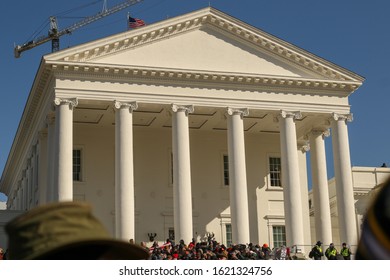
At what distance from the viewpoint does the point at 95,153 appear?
171ft

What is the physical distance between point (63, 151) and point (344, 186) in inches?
668

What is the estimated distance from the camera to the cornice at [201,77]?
4428cm

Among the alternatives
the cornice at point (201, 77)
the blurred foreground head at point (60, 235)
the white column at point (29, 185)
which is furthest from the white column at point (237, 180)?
the blurred foreground head at point (60, 235)

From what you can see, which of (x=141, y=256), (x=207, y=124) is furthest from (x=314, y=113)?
(x=141, y=256)

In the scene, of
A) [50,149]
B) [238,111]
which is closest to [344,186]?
[238,111]

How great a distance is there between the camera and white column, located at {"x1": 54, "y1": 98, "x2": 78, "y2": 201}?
4247cm

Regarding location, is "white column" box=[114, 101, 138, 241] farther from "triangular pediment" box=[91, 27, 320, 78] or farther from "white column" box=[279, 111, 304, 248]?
"white column" box=[279, 111, 304, 248]

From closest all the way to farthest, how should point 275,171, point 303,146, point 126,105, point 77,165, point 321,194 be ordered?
point 126,105 → point 321,194 → point 77,165 → point 303,146 → point 275,171

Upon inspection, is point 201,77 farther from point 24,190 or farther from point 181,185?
point 24,190

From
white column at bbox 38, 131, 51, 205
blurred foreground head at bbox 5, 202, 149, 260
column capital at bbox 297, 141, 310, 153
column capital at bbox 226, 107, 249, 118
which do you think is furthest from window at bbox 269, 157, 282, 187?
blurred foreground head at bbox 5, 202, 149, 260

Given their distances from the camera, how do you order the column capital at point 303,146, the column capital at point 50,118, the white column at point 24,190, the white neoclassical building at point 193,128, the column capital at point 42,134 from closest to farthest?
the white neoclassical building at point 193,128, the column capital at point 50,118, the column capital at point 42,134, the column capital at point 303,146, the white column at point 24,190

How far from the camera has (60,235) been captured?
1797 mm

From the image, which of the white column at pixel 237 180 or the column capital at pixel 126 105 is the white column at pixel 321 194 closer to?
the white column at pixel 237 180

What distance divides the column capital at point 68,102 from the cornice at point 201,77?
1.52 m
